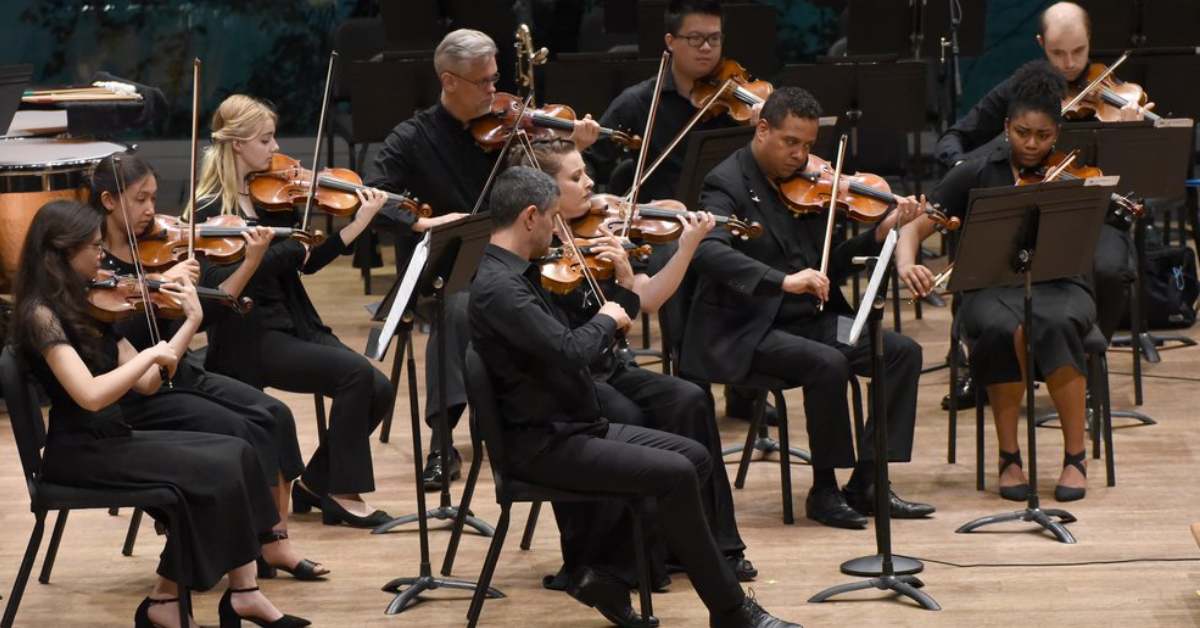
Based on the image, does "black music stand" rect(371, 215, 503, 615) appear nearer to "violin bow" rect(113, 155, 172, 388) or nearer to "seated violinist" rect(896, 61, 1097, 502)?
"violin bow" rect(113, 155, 172, 388)

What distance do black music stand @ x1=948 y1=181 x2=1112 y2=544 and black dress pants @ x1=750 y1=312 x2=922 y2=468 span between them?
1.10ft

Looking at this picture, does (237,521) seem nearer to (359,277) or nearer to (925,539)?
(925,539)

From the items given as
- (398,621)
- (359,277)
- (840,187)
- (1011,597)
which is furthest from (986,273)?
(359,277)

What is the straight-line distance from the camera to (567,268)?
430 cm

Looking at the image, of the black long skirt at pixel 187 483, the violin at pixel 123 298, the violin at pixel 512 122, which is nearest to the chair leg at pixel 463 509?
the black long skirt at pixel 187 483

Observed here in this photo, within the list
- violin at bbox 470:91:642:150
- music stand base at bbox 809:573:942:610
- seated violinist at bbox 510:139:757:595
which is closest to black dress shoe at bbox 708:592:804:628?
music stand base at bbox 809:573:942:610

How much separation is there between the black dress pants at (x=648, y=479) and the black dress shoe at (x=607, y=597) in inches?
9.6

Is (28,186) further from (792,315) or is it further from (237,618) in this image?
(792,315)

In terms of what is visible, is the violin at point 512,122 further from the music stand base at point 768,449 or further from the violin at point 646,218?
the music stand base at point 768,449

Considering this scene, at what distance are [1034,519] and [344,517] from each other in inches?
76.8

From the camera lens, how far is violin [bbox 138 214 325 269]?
4473mm

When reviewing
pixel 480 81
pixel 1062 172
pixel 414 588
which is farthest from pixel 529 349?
pixel 1062 172

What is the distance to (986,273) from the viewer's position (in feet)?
15.6

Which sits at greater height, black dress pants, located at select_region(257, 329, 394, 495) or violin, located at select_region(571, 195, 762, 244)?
violin, located at select_region(571, 195, 762, 244)
